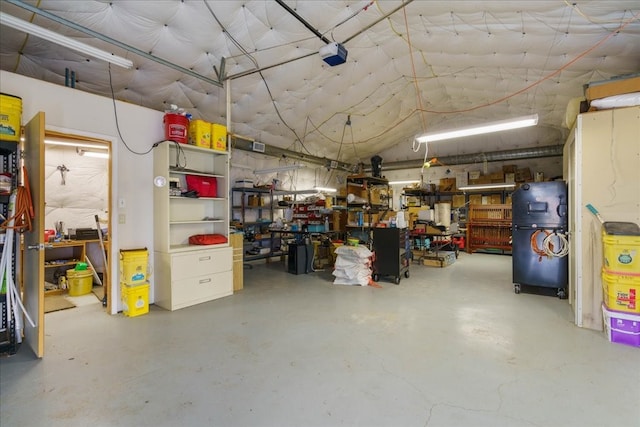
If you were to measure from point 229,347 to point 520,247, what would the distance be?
4380 millimetres

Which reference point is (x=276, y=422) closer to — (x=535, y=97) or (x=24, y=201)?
(x=24, y=201)

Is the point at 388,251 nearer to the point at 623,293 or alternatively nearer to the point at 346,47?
the point at 623,293

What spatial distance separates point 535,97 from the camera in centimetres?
602

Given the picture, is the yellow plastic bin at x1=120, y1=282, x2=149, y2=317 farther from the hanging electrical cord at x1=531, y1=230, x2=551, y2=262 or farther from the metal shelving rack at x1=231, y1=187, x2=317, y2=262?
the hanging electrical cord at x1=531, y1=230, x2=551, y2=262

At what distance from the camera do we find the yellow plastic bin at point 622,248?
282 centimetres

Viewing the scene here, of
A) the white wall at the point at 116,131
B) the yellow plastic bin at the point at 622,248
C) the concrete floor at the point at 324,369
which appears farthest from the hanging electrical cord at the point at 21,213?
the yellow plastic bin at the point at 622,248

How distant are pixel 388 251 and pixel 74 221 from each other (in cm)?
591

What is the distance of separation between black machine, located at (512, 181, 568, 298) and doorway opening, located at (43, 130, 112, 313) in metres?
6.34

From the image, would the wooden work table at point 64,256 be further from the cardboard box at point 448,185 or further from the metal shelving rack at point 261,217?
the cardboard box at point 448,185

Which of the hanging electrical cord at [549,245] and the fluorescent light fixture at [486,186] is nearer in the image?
the hanging electrical cord at [549,245]

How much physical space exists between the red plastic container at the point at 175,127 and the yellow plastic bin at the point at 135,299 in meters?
1.96

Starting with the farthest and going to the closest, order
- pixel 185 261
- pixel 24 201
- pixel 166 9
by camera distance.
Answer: pixel 185 261, pixel 166 9, pixel 24 201

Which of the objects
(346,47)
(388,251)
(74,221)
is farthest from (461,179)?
(74,221)

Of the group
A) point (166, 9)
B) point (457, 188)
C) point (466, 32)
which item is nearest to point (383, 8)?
point (466, 32)
